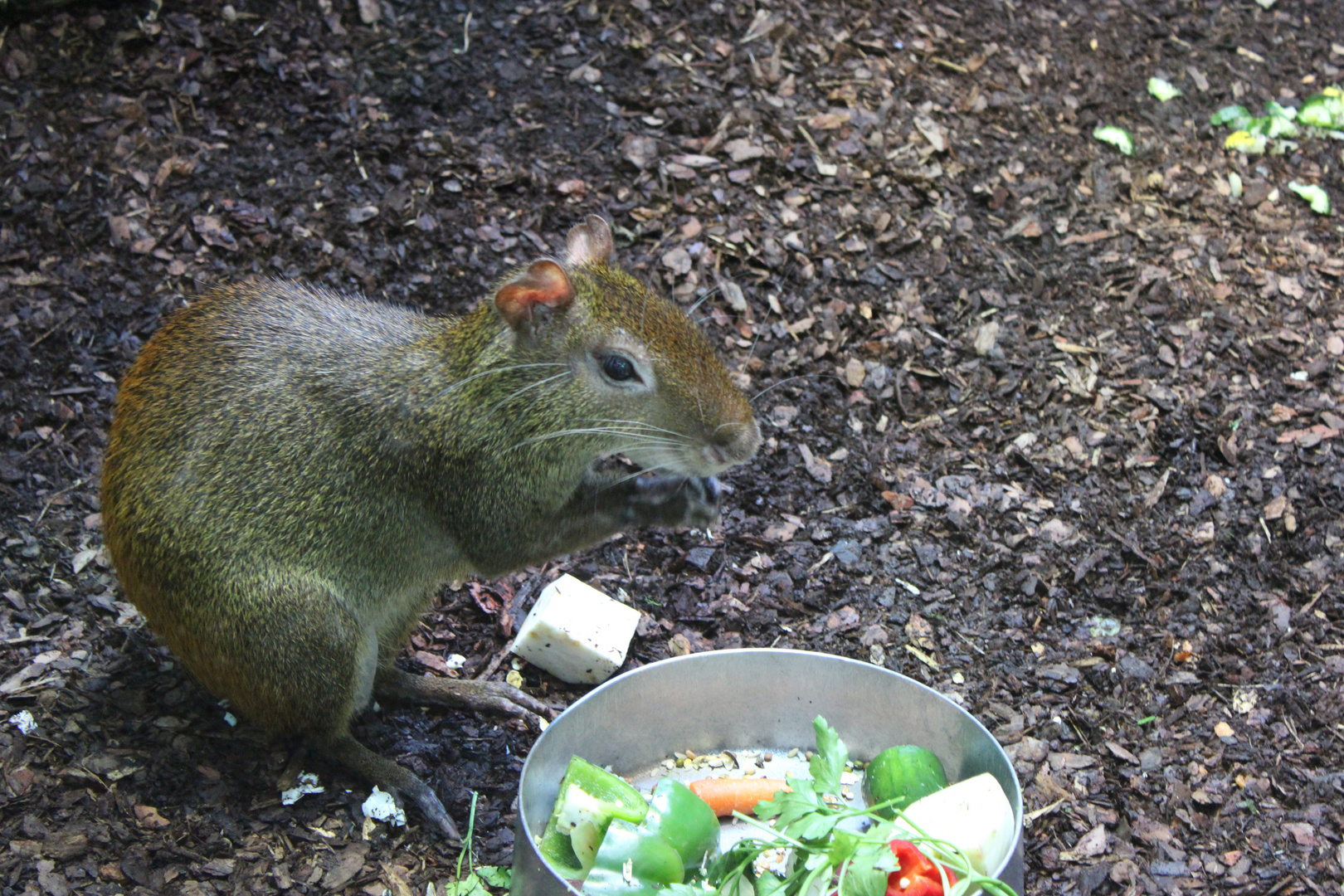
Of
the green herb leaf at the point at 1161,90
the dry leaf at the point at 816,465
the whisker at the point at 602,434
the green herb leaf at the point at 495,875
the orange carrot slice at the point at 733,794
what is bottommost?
the green herb leaf at the point at 495,875

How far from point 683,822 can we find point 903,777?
625 mm

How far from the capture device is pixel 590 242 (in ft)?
12.1

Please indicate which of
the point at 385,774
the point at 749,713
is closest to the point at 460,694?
the point at 385,774

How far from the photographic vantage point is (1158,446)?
492cm

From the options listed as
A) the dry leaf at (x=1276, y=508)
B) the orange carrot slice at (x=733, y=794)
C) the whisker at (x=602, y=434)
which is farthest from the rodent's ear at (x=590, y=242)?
the dry leaf at (x=1276, y=508)

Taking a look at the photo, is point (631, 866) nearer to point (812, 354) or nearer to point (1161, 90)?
point (812, 354)

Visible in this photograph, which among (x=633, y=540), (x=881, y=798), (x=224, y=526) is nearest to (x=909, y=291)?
(x=633, y=540)

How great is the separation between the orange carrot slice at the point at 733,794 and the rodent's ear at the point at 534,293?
1.42 m

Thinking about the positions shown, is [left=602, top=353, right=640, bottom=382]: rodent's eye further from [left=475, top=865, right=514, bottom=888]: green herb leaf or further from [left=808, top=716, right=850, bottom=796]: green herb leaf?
[left=475, top=865, right=514, bottom=888]: green herb leaf

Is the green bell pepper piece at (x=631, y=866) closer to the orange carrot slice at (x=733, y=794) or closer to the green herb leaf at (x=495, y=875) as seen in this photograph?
the orange carrot slice at (x=733, y=794)

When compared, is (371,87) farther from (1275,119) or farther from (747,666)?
(1275,119)

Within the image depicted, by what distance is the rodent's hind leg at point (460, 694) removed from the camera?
13.0ft

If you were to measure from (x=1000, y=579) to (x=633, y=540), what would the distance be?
1423 millimetres

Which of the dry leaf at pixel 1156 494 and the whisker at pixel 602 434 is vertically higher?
the whisker at pixel 602 434
